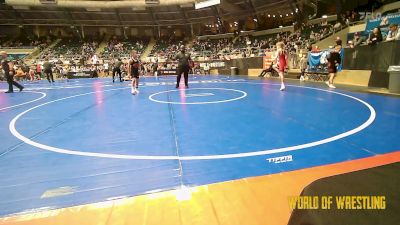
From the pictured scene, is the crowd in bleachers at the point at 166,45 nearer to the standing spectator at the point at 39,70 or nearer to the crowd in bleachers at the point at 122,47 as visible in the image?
the crowd in bleachers at the point at 122,47

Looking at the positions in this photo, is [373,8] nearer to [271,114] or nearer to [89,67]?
[271,114]

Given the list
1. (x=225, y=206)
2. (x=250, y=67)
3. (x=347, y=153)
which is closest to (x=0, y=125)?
(x=225, y=206)

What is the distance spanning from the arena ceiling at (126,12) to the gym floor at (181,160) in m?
32.0

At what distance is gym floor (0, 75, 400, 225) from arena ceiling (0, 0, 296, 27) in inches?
1259

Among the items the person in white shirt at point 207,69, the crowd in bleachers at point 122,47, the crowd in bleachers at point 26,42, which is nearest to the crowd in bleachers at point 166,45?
the crowd in bleachers at point 122,47

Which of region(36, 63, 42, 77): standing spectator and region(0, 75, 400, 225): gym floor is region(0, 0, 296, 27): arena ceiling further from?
region(0, 75, 400, 225): gym floor

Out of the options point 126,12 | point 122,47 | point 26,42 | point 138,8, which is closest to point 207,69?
point 138,8

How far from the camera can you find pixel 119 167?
331cm

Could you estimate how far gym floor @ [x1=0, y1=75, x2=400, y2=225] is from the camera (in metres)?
2.30

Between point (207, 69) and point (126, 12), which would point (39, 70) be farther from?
point (126, 12)

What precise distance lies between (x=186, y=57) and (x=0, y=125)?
8.21 meters

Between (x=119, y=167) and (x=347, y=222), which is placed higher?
(x=347, y=222)

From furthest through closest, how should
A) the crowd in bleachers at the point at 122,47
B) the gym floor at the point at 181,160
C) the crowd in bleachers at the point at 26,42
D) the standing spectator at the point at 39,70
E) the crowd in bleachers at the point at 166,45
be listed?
1. the crowd in bleachers at the point at 166,45
2. the crowd in bleachers at the point at 26,42
3. the crowd in bleachers at the point at 122,47
4. the standing spectator at the point at 39,70
5. the gym floor at the point at 181,160

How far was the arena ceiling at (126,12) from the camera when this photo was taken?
35.8 metres
